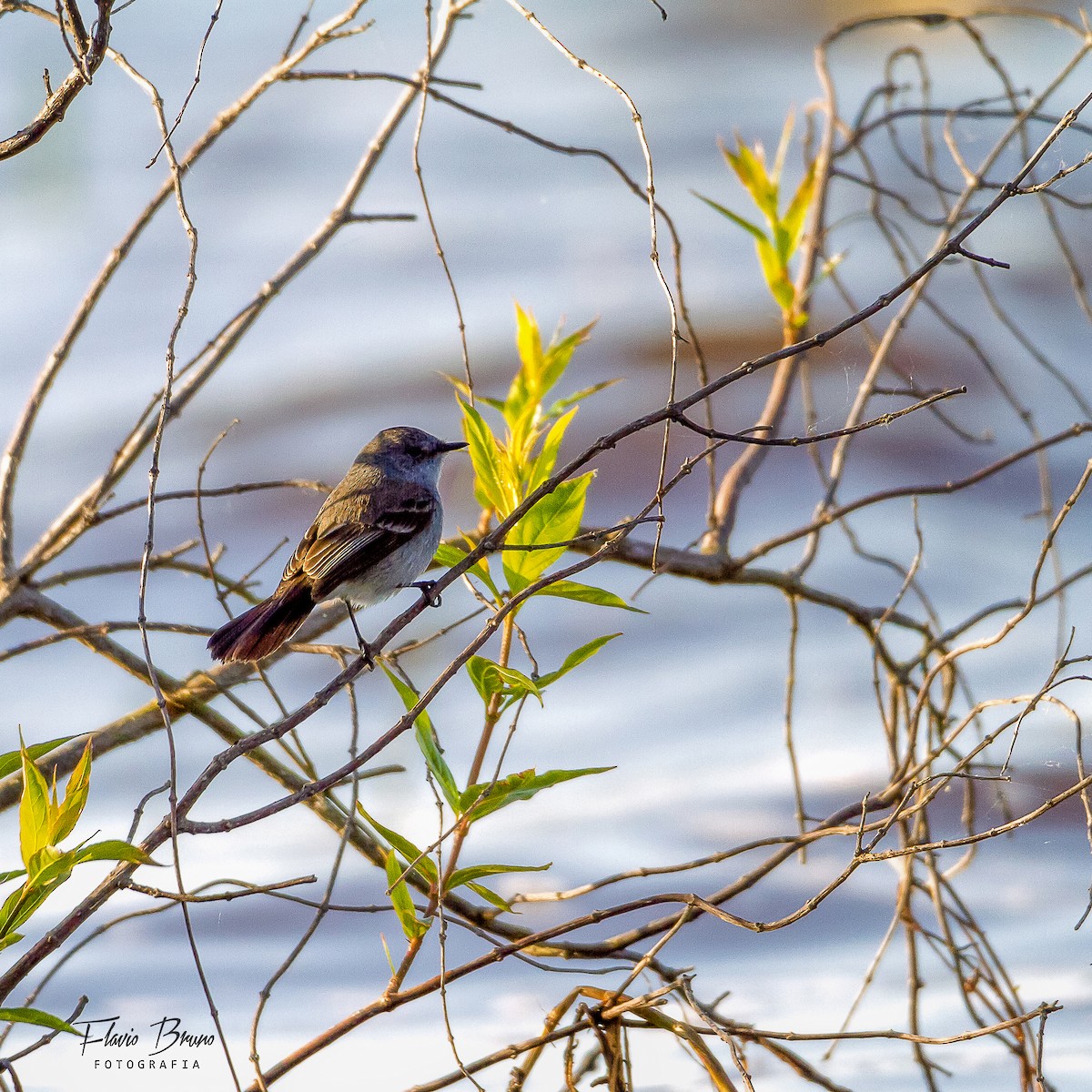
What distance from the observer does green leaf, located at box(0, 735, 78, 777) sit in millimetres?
1151

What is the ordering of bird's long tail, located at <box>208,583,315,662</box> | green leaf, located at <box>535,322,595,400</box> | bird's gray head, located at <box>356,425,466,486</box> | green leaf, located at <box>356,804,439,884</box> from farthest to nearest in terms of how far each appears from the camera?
bird's gray head, located at <box>356,425,466,486</box>, green leaf, located at <box>535,322,595,400</box>, bird's long tail, located at <box>208,583,315,662</box>, green leaf, located at <box>356,804,439,884</box>

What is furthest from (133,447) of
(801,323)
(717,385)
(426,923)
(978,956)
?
(978,956)

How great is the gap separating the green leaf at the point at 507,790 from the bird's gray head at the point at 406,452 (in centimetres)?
102

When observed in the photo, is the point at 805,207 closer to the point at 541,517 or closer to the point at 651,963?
the point at 541,517

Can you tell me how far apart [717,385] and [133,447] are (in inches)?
39.8

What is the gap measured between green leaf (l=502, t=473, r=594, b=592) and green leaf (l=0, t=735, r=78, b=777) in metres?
0.53

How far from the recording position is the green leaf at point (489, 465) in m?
1.50

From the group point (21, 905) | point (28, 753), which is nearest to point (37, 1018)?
point (21, 905)

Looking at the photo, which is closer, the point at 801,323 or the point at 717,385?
the point at 717,385

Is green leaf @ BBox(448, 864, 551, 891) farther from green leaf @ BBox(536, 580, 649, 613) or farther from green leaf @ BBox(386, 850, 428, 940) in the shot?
green leaf @ BBox(536, 580, 649, 613)

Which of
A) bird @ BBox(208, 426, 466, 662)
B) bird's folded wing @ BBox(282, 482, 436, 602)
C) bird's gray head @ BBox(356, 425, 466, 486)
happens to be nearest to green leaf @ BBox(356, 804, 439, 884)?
bird @ BBox(208, 426, 466, 662)

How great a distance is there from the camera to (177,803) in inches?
44.4

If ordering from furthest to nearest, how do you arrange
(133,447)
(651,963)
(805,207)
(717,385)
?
(805,207) < (133,447) < (651,963) < (717,385)

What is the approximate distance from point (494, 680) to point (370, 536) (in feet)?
2.41
